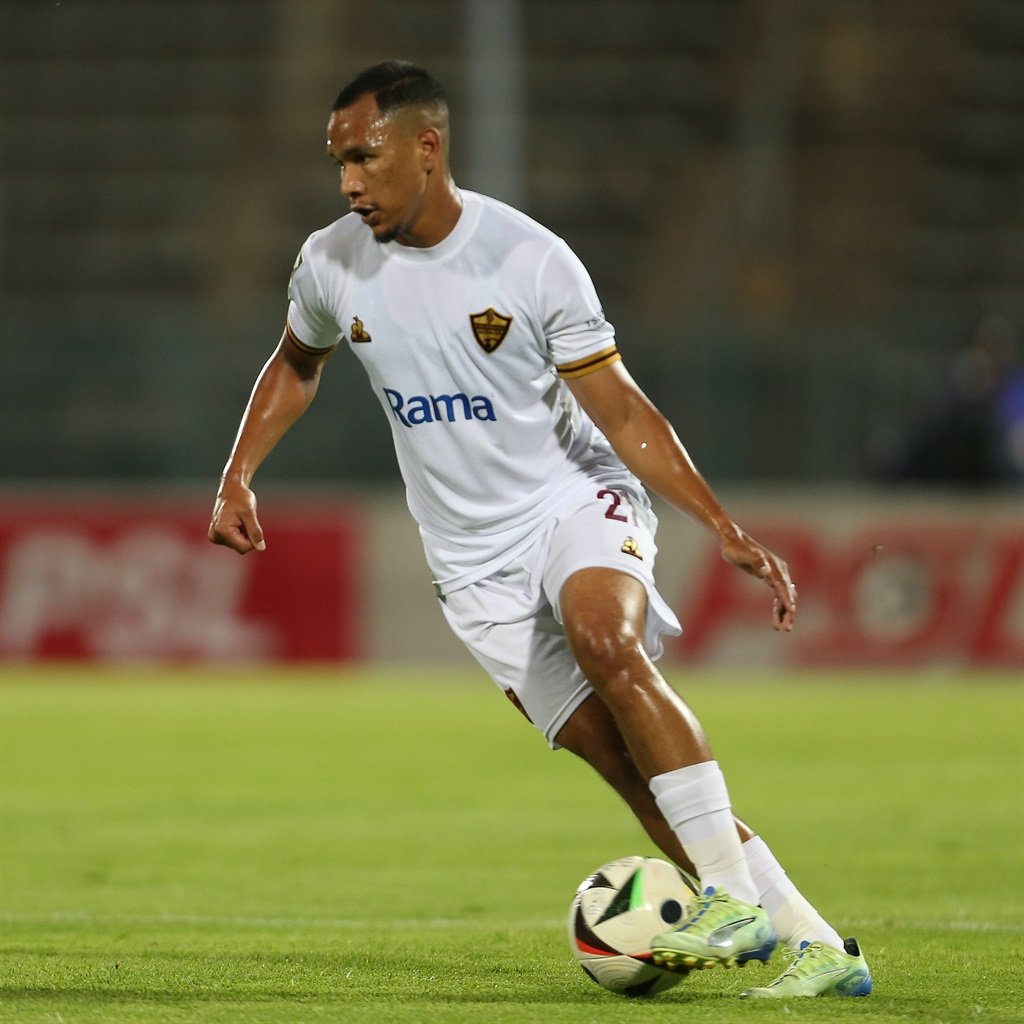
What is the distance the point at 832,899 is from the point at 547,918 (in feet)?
3.53

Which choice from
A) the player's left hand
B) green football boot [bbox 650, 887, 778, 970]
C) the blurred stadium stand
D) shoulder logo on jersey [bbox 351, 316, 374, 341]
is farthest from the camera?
the blurred stadium stand

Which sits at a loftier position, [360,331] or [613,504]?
[360,331]

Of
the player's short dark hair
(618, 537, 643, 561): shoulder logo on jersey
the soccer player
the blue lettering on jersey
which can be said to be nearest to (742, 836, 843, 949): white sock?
the soccer player

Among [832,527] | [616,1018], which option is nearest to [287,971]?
[616,1018]

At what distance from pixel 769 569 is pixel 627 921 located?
91 cm

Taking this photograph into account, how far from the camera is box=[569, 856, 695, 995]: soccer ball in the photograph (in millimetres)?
5195

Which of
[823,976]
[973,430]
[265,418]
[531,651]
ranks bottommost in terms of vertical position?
[973,430]

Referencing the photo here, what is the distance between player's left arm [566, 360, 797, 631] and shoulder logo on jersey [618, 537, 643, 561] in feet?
0.50

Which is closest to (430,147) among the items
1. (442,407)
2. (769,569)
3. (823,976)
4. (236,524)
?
(442,407)

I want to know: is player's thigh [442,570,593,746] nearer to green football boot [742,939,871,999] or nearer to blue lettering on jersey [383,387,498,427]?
blue lettering on jersey [383,387,498,427]

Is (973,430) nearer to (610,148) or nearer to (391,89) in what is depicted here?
(610,148)

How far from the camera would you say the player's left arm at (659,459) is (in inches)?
205

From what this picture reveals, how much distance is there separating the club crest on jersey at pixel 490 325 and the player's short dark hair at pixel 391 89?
55 cm

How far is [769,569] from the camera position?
516 cm
